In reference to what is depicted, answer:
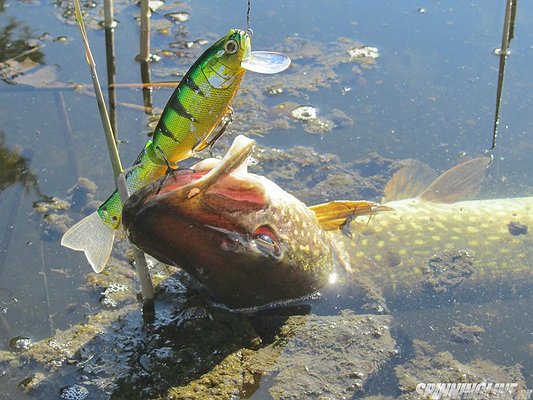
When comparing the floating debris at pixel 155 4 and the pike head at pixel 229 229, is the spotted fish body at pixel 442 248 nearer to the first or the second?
the pike head at pixel 229 229

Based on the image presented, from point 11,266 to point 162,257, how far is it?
4.85 feet

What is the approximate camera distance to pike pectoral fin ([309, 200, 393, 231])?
386 cm

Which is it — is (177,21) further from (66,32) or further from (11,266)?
(11,266)

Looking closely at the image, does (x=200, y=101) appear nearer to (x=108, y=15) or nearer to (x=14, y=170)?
(x=14, y=170)

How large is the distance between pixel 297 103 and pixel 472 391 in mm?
2984

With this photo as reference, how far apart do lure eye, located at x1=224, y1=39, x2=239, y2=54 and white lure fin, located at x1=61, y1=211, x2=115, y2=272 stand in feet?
3.42

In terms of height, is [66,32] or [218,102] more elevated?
[218,102]

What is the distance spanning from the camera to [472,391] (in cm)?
358

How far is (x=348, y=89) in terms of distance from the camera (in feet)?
20.1

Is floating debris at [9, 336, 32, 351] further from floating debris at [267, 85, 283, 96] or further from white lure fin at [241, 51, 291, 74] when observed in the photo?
floating debris at [267, 85, 283, 96]

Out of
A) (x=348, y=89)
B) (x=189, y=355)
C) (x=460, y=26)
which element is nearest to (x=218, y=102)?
(x=189, y=355)

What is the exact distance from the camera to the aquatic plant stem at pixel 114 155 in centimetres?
296

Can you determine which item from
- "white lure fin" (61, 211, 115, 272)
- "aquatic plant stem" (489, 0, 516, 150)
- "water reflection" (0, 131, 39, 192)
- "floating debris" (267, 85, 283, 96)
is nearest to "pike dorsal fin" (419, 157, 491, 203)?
"aquatic plant stem" (489, 0, 516, 150)

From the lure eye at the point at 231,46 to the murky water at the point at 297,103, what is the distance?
1.55m
